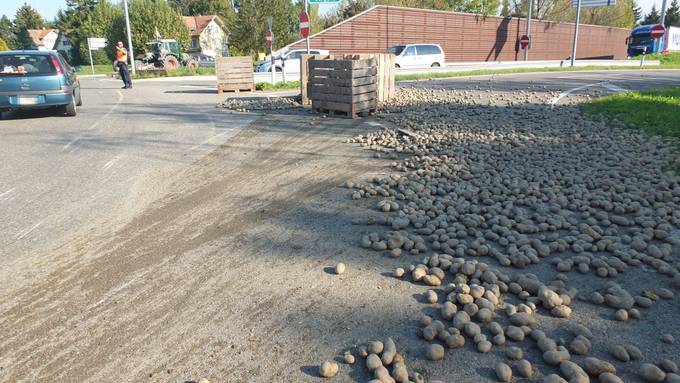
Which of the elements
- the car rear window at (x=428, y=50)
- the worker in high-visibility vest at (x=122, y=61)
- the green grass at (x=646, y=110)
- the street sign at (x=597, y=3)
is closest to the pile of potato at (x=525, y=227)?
the green grass at (x=646, y=110)

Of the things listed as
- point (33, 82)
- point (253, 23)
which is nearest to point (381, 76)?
point (33, 82)

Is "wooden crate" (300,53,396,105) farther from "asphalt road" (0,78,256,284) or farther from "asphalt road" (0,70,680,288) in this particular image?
"asphalt road" (0,70,680,288)

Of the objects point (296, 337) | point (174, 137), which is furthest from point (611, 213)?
point (174, 137)

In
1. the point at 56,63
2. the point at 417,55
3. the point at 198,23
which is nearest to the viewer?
the point at 56,63

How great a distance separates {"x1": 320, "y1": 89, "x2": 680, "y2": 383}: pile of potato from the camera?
2.86 m

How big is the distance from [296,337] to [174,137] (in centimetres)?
707

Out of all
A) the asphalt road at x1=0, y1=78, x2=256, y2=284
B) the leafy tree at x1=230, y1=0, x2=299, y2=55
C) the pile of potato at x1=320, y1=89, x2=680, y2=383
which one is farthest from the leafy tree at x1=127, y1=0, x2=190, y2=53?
the pile of potato at x1=320, y1=89, x2=680, y2=383

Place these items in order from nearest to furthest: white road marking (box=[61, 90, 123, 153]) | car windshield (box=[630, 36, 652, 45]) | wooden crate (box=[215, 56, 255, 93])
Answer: white road marking (box=[61, 90, 123, 153]) → wooden crate (box=[215, 56, 255, 93]) → car windshield (box=[630, 36, 652, 45])

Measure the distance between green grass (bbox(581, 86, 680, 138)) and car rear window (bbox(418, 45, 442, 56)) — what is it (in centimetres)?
1454

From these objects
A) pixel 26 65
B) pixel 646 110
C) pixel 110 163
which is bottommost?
pixel 110 163

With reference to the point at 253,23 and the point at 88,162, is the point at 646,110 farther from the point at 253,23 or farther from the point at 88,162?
the point at 253,23

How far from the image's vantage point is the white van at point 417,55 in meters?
25.4

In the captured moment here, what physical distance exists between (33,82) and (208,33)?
67615mm

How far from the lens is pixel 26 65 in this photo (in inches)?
431
